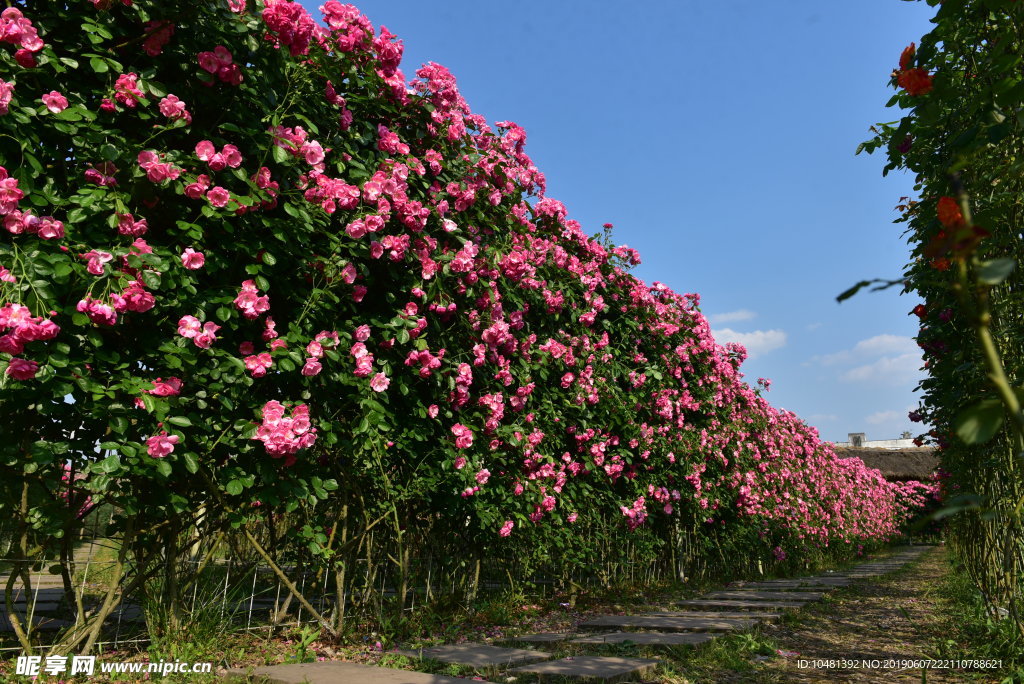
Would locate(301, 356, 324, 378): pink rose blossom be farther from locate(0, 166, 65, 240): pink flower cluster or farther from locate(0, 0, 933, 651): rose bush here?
locate(0, 166, 65, 240): pink flower cluster

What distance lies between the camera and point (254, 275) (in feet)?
9.51

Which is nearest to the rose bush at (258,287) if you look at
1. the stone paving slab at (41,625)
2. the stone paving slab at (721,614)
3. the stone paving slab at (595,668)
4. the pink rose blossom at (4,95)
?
the pink rose blossom at (4,95)

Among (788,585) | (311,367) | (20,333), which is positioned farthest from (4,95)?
(788,585)

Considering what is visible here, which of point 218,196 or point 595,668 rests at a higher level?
point 218,196

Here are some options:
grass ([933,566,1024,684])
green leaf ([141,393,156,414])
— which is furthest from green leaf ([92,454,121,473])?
grass ([933,566,1024,684])

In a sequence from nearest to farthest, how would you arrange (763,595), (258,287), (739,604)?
(258,287), (739,604), (763,595)

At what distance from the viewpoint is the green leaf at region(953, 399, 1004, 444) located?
771mm

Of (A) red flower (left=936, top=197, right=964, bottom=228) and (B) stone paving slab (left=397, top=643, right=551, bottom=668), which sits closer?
(A) red flower (left=936, top=197, right=964, bottom=228)

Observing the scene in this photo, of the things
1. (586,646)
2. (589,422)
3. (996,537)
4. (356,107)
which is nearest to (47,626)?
(586,646)

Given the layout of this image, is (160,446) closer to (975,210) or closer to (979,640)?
(975,210)

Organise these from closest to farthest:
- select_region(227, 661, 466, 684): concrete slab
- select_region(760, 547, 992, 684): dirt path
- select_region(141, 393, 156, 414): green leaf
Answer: select_region(141, 393, 156, 414): green leaf → select_region(227, 661, 466, 684): concrete slab → select_region(760, 547, 992, 684): dirt path

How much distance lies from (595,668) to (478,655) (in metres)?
0.62

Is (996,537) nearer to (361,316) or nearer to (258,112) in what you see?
(361,316)

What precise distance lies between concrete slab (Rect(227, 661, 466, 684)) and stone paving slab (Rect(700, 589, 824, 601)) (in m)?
4.45
